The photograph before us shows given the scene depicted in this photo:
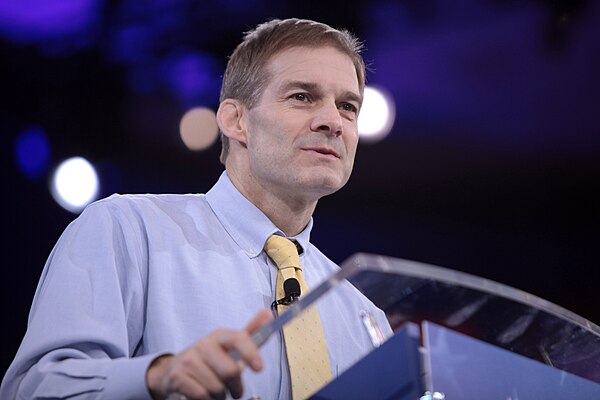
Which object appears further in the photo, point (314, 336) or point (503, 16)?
point (503, 16)

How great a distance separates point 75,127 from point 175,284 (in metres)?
2.19

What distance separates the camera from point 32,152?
355 centimetres

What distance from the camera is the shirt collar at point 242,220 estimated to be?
1.90m

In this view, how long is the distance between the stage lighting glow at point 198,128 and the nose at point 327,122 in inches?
72.5

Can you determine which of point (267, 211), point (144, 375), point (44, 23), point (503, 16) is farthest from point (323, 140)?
point (503, 16)

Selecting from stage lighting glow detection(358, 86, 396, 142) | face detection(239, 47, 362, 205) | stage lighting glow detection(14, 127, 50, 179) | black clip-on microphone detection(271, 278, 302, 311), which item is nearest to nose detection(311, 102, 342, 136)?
face detection(239, 47, 362, 205)

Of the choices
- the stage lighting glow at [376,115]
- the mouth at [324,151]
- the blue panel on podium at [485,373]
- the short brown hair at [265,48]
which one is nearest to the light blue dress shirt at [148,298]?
the blue panel on podium at [485,373]

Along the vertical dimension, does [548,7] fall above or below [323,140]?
above

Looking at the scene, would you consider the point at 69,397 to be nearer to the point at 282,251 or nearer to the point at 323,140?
the point at 282,251

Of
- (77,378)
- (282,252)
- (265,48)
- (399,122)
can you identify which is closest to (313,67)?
(265,48)

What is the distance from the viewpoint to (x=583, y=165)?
4234mm

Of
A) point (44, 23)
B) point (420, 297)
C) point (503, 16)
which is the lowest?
point (420, 297)

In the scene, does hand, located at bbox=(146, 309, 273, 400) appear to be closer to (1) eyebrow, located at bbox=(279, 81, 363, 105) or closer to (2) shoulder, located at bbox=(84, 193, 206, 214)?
(2) shoulder, located at bbox=(84, 193, 206, 214)

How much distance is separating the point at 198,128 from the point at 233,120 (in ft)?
5.46
